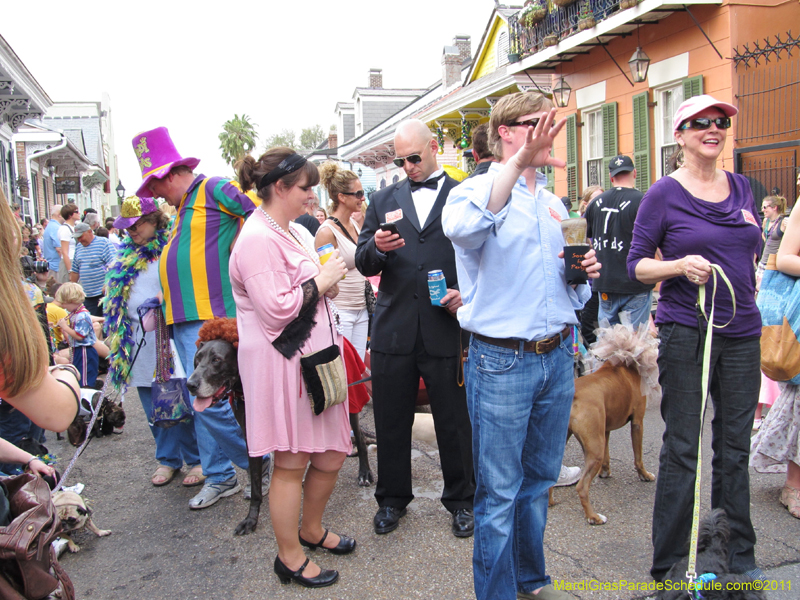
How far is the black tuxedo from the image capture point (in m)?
3.54

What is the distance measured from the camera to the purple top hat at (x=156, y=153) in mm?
4020

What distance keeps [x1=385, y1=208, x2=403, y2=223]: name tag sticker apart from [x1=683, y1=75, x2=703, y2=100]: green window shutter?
329 inches

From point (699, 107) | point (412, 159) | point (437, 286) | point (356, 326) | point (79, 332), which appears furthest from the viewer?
point (79, 332)

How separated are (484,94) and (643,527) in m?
13.2

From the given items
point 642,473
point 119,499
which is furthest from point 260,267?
point 642,473

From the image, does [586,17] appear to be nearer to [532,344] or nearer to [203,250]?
[203,250]

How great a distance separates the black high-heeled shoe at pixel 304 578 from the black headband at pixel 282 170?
1.84 m

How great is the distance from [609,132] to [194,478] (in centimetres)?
1068

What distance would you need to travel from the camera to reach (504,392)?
8.15ft

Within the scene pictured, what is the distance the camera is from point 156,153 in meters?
4.05

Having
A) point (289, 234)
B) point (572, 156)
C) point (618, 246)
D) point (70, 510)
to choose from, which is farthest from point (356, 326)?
point (572, 156)

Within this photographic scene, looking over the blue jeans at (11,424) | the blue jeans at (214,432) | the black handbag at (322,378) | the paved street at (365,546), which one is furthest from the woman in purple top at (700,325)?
the blue jeans at (11,424)

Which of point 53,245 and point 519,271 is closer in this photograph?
point 519,271

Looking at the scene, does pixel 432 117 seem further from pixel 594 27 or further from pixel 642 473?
pixel 642 473
